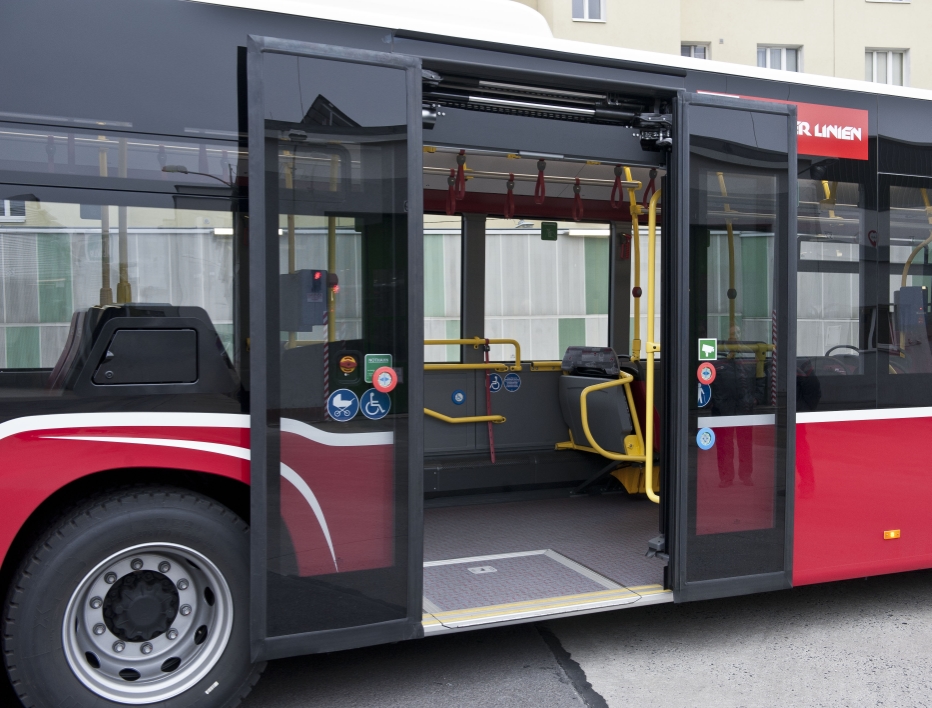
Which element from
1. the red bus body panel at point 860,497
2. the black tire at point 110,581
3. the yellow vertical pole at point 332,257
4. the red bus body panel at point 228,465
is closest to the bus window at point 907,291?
the red bus body panel at point 860,497

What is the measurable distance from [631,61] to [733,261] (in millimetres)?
1077

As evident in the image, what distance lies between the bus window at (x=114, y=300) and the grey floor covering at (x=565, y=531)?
7.30 ft

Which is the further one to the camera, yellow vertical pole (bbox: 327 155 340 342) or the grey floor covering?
the grey floor covering

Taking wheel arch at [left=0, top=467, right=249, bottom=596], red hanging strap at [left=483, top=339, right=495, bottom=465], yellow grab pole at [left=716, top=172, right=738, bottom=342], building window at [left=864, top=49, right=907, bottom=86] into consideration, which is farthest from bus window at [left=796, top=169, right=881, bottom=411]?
building window at [left=864, top=49, right=907, bottom=86]

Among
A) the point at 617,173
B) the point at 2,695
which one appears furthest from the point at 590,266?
the point at 2,695

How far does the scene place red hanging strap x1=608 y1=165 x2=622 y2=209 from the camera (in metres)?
6.56

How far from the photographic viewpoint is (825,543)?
14.6 feet

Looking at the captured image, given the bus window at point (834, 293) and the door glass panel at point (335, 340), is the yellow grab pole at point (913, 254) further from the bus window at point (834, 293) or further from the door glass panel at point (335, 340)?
the door glass panel at point (335, 340)

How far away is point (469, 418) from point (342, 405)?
3488 mm

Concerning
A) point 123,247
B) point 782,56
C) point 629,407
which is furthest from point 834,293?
point 782,56

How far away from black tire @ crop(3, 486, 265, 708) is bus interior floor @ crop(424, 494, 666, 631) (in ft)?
2.73

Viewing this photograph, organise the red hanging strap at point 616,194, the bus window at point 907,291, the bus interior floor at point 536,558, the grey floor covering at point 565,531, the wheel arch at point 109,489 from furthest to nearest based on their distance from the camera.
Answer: the red hanging strap at point 616,194, the grey floor covering at point 565,531, the bus window at point 907,291, the bus interior floor at point 536,558, the wheel arch at point 109,489

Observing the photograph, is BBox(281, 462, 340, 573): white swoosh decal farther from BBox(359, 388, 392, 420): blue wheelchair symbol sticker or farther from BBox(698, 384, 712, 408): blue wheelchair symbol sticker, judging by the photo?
BBox(698, 384, 712, 408): blue wheelchair symbol sticker

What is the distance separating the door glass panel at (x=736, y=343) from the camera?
165 inches
